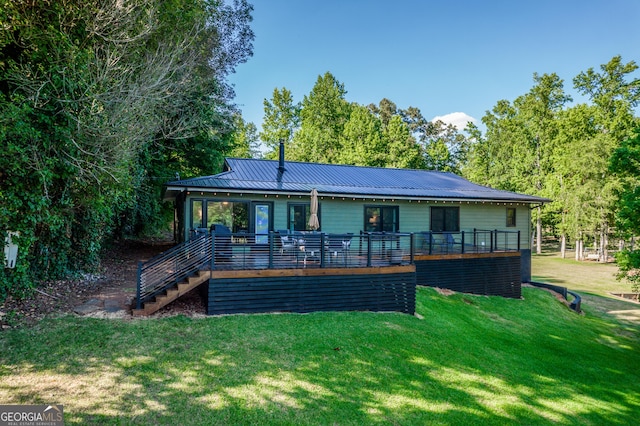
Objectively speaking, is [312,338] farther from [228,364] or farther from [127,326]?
[127,326]

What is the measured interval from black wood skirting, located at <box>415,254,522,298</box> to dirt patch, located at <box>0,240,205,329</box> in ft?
25.2

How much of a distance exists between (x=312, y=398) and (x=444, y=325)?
16.7 ft

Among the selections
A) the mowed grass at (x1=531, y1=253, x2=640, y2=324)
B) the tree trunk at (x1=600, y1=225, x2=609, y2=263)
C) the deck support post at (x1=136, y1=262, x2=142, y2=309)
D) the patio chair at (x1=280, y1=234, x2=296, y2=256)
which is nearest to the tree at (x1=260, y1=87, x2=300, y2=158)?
the mowed grass at (x1=531, y1=253, x2=640, y2=324)

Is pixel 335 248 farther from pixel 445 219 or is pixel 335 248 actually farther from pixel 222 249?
pixel 445 219

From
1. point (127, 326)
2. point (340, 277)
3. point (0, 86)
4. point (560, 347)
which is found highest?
point (0, 86)

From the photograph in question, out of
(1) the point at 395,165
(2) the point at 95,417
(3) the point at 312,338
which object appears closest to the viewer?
(2) the point at 95,417

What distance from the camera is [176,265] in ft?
24.5

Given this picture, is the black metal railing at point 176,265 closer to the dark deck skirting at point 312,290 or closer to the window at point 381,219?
the dark deck skirting at point 312,290

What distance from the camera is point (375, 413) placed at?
14.8 feet

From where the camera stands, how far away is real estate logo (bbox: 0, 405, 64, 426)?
12.5ft

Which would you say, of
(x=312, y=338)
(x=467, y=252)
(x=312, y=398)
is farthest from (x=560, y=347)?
(x=312, y=398)

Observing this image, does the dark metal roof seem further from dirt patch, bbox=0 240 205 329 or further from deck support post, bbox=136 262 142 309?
deck support post, bbox=136 262 142 309

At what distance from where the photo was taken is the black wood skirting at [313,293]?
747 cm

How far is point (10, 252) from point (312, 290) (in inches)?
231
